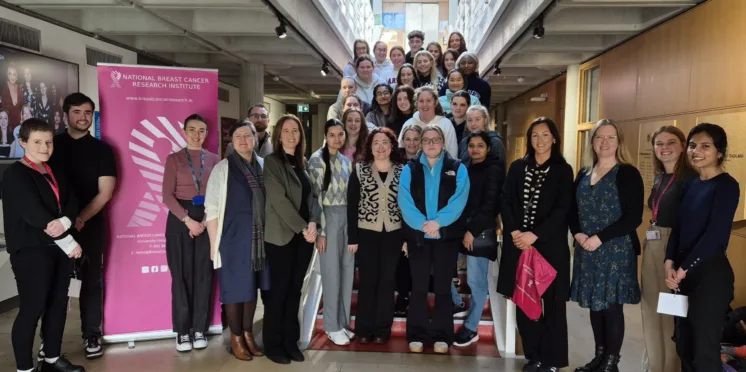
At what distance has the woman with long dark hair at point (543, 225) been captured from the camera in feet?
9.77

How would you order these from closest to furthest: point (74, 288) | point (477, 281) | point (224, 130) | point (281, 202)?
point (281, 202) → point (477, 281) → point (74, 288) → point (224, 130)

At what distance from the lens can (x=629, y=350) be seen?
3723 millimetres

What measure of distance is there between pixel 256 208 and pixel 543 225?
6.21 feet

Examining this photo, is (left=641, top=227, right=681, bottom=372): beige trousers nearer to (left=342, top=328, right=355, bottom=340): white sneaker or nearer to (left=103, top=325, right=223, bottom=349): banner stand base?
(left=342, top=328, right=355, bottom=340): white sneaker

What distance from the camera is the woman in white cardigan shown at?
10.7 ft

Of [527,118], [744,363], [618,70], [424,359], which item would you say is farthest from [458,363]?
[527,118]

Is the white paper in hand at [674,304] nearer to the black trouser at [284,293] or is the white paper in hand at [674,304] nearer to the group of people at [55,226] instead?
Answer: the black trouser at [284,293]

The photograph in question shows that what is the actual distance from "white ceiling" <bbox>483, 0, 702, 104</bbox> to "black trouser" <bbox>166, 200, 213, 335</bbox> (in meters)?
4.18

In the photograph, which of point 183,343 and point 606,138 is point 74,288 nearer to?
point 183,343

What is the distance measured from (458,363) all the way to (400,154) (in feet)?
5.14

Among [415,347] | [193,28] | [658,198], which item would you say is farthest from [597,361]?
[193,28]

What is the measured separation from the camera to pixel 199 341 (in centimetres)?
363

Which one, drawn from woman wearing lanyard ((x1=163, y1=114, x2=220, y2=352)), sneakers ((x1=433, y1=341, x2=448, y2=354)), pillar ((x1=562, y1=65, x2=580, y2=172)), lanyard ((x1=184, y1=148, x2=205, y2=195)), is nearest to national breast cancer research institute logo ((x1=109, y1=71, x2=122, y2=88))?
woman wearing lanyard ((x1=163, y1=114, x2=220, y2=352))

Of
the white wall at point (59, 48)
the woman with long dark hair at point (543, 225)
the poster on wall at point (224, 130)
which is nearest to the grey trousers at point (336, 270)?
the woman with long dark hair at point (543, 225)
